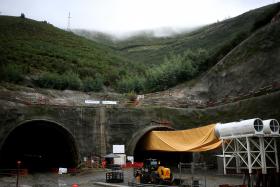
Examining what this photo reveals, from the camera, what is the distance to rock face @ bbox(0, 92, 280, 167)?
3001 centimetres

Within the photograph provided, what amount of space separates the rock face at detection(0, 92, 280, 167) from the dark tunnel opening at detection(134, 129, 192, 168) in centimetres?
207

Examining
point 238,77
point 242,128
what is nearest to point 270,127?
point 242,128

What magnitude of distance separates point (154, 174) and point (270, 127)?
7.61 m

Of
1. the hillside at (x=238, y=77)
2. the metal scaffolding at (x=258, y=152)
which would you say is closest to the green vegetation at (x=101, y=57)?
the hillside at (x=238, y=77)

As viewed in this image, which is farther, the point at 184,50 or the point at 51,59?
the point at 184,50

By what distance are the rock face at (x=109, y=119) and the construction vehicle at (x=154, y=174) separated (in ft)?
34.1

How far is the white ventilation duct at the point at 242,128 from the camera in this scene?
2180 cm

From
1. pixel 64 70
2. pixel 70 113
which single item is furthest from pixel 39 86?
pixel 70 113

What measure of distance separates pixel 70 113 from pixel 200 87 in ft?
59.9

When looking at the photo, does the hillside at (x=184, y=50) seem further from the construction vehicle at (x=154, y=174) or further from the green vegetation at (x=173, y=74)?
the construction vehicle at (x=154, y=174)

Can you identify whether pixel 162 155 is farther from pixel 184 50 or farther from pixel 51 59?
pixel 184 50

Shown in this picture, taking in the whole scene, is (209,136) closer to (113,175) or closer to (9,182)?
(113,175)

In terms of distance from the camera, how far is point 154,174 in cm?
2147

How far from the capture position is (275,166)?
2327 cm
